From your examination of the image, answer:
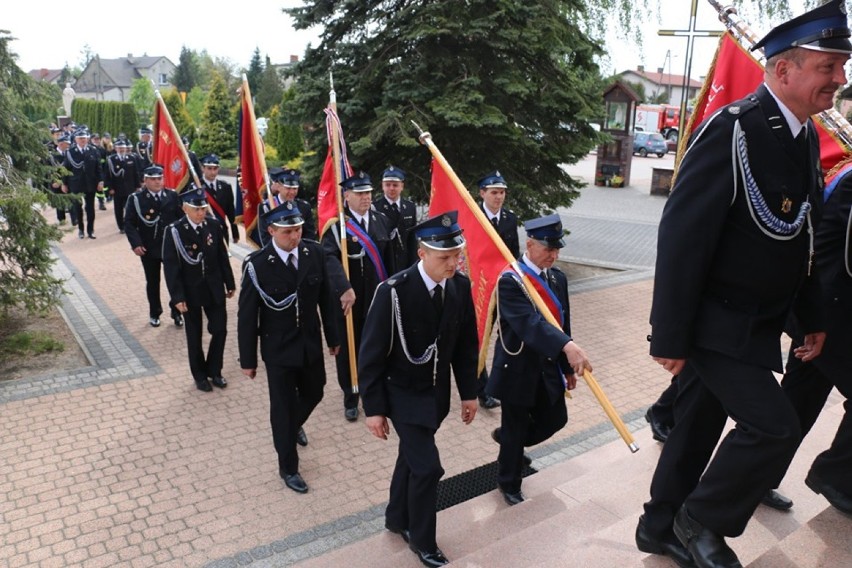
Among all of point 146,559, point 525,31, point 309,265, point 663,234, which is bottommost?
point 146,559

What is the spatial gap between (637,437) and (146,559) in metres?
3.77

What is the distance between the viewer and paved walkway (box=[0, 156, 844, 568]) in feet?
15.5

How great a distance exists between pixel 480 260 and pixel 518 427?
4.52 ft

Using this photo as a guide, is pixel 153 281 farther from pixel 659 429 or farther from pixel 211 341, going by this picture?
pixel 659 429

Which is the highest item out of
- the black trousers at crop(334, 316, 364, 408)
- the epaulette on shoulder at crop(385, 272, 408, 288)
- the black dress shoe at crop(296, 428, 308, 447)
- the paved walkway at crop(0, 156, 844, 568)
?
the epaulette on shoulder at crop(385, 272, 408, 288)

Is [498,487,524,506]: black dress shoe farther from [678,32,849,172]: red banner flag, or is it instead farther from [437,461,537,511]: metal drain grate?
[678,32,849,172]: red banner flag

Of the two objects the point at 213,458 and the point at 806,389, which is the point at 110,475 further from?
the point at 806,389

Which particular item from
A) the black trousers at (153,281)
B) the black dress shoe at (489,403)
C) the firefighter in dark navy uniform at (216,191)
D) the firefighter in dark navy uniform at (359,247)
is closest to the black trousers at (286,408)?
the firefighter in dark navy uniform at (359,247)

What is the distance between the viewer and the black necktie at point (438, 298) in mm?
4230

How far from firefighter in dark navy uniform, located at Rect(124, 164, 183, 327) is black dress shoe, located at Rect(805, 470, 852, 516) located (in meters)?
7.94

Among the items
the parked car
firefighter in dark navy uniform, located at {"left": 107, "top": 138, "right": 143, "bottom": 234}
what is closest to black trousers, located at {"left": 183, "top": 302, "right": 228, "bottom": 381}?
firefighter in dark navy uniform, located at {"left": 107, "top": 138, "right": 143, "bottom": 234}

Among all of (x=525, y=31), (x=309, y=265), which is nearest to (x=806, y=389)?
(x=309, y=265)

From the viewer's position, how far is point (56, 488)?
534 cm

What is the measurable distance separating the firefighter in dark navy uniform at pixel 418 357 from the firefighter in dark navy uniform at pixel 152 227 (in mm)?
6090
